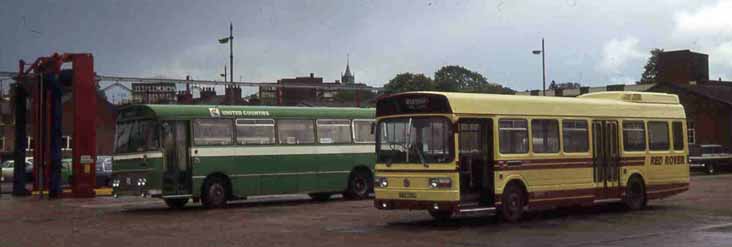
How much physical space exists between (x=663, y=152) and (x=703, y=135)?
156 ft

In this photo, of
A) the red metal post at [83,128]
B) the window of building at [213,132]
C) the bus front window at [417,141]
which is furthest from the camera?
the red metal post at [83,128]

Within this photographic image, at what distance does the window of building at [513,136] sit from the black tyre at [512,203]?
2.31 ft

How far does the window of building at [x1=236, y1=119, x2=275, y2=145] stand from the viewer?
84.7 feet

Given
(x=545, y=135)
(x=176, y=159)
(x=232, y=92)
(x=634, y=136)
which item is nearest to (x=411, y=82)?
(x=232, y=92)

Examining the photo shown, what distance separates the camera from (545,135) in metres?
19.7

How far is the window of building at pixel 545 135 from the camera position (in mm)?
19453

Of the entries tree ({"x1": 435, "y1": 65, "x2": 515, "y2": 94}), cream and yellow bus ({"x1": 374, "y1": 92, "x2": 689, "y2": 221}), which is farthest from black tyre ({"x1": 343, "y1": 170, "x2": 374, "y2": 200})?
tree ({"x1": 435, "y1": 65, "x2": 515, "y2": 94})

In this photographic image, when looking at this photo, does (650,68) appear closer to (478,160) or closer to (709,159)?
(709,159)

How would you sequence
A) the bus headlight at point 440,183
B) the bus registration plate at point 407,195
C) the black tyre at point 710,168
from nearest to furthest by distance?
the bus headlight at point 440,183
the bus registration plate at point 407,195
the black tyre at point 710,168

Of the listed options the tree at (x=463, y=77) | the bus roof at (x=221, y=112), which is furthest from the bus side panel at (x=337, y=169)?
the tree at (x=463, y=77)

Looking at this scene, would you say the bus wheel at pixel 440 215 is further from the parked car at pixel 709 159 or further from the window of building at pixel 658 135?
the parked car at pixel 709 159

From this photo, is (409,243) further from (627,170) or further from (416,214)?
(627,170)

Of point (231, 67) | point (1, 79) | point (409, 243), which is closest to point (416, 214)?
point (409, 243)

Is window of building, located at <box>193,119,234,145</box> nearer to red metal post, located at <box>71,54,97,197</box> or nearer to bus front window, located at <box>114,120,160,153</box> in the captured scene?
bus front window, located at <box>114,120,160,153</box>
